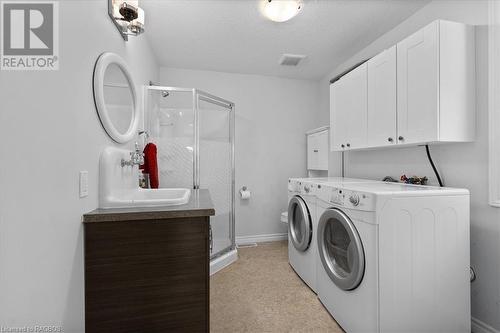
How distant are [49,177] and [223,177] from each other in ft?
6.35

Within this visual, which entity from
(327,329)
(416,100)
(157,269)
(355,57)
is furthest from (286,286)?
(355,57)

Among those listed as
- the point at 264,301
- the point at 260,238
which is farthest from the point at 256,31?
the point at 260,238

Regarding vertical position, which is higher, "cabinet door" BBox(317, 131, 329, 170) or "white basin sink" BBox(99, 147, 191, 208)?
"cabinet door" BBox(317, 131, 329, 170)

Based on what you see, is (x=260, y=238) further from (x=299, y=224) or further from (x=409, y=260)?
(x=409, y=260)

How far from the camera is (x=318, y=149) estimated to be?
10.2 ft

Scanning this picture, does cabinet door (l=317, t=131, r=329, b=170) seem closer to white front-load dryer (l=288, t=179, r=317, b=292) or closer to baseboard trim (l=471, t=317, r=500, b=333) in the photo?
white front-load dryer (l=288, t=179, r=317, b=292)

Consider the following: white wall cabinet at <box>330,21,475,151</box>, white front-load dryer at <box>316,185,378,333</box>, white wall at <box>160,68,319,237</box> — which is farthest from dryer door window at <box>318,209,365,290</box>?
white wall at <box>160,68,319,237</box>

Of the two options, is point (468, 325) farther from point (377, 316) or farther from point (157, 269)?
point (157, 269)

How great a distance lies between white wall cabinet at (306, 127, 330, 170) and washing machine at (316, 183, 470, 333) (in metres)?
1.53

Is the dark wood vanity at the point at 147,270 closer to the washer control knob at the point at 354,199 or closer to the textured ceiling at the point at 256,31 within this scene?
the washer control knob at the point at 354,199

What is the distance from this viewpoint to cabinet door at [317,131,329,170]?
291cm

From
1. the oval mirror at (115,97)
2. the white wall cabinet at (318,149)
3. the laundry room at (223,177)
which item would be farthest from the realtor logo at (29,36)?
the white wall cabinet at (318,149)

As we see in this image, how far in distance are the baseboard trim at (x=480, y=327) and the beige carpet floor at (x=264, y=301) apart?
0.88 m

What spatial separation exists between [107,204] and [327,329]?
5.29 ft
